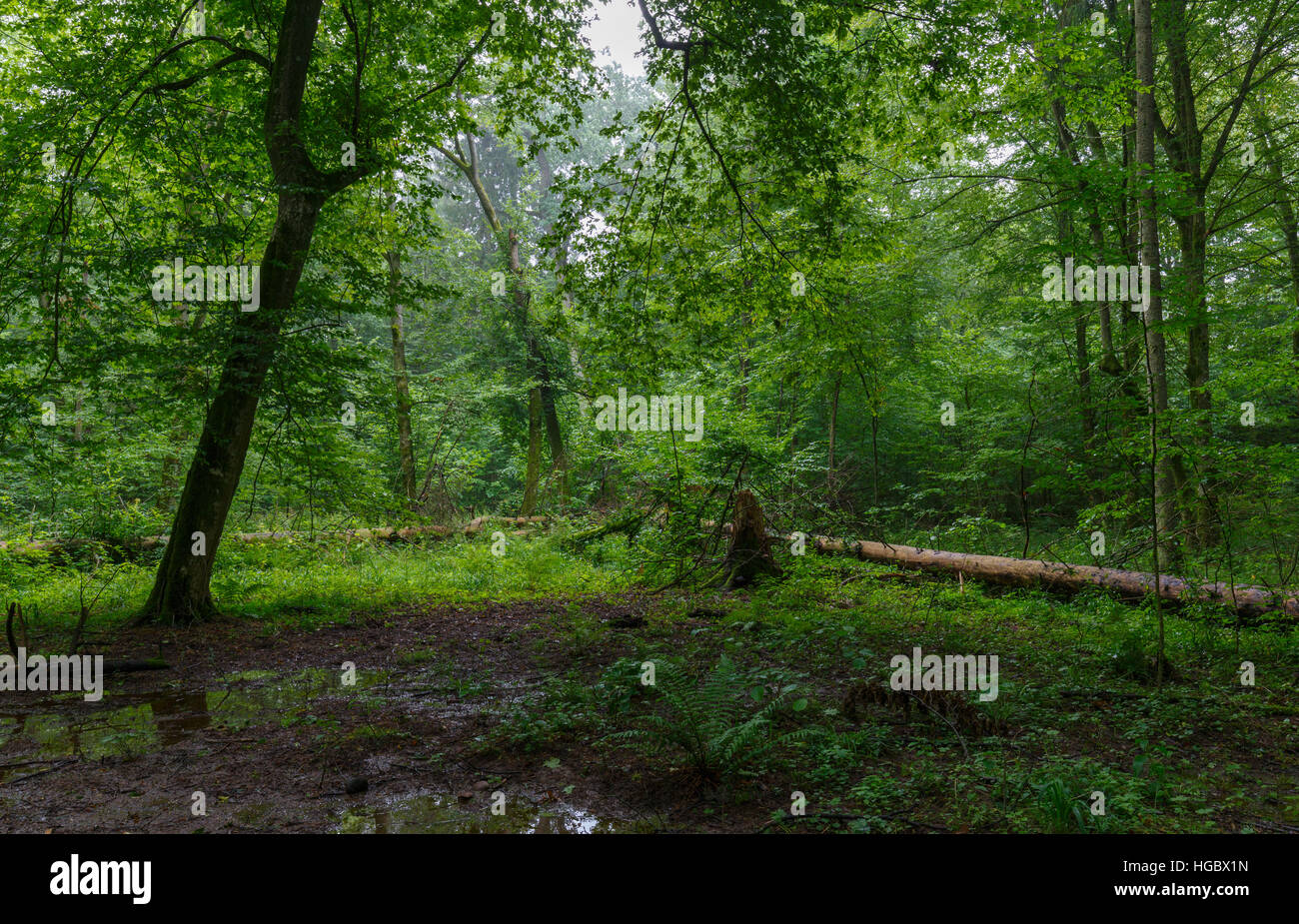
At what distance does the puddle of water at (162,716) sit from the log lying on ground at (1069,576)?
26.0ft

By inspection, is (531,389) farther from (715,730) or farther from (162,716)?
(715,730)

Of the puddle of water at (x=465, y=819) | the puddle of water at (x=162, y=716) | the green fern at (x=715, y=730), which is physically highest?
the green fern at (x=715, y=730)

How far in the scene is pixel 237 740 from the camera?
4.75 m

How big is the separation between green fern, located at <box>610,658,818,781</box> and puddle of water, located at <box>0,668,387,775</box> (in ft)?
9.16

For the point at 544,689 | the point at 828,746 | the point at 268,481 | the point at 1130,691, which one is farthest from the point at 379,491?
the point at 1130,691

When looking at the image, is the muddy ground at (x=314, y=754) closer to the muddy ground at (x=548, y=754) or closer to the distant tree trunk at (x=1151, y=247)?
the muddy ground at (x=548, y=754)

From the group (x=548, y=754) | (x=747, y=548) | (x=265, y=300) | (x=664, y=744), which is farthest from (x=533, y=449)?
(x=664, y=744)

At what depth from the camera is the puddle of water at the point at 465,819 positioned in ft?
11.1

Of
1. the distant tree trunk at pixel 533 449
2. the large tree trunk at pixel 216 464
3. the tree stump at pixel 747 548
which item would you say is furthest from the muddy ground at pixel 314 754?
the distant tree trunk at pixel 533 449

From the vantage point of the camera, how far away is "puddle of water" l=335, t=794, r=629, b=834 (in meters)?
3.38

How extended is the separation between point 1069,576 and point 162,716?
34.7 feet

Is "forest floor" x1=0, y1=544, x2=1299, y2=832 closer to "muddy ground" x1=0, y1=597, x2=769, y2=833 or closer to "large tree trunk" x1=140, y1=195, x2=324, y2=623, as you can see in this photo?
"muddy ground" x1=0, y1=597, x2=769, y2=833

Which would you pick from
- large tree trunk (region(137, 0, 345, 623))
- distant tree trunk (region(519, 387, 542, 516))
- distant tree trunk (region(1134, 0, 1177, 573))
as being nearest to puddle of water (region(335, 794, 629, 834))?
large tree trunk (region(137, 0, 345, 623))
